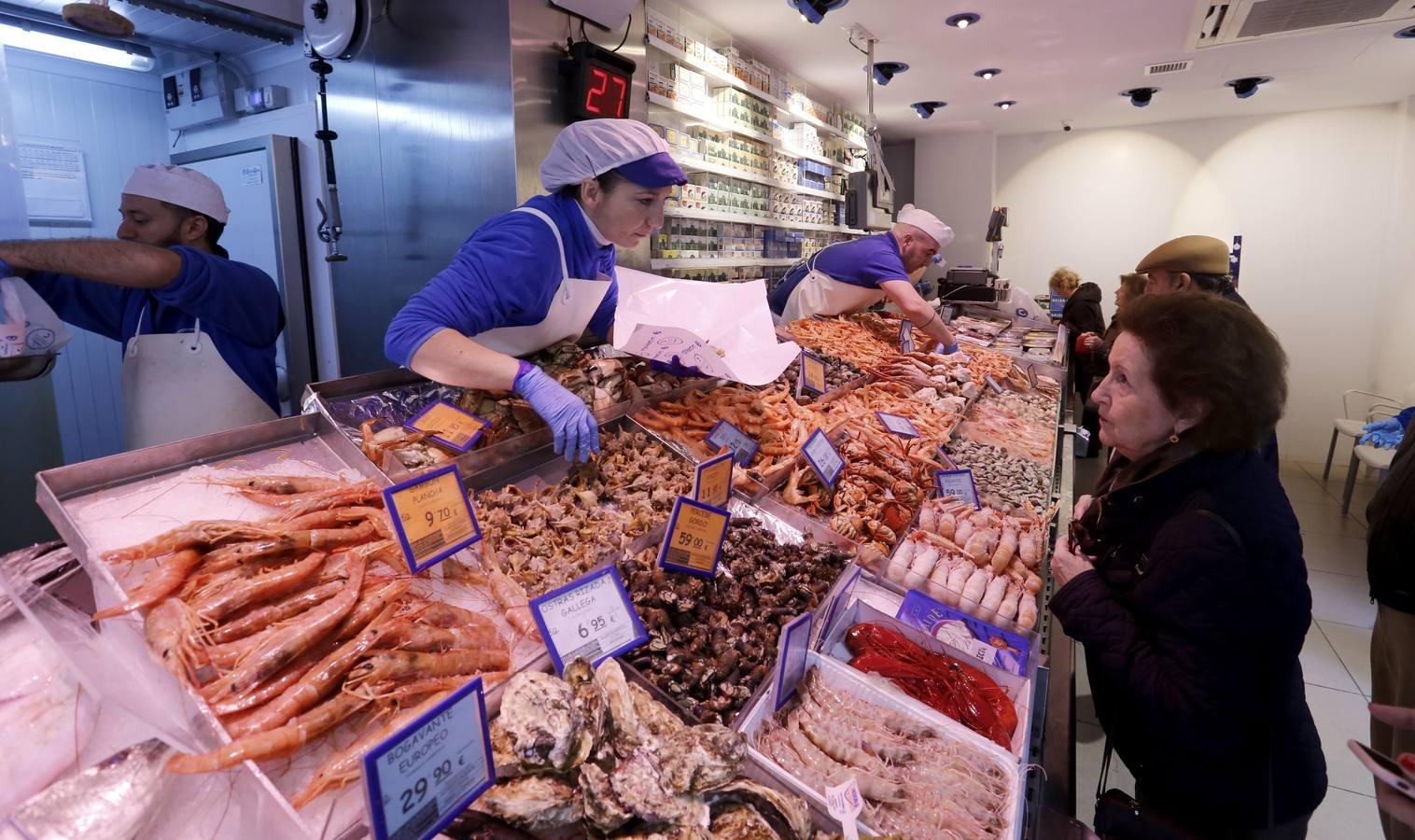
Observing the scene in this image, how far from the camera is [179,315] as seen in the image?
2.61 meters

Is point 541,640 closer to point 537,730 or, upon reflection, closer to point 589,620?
point 589,620

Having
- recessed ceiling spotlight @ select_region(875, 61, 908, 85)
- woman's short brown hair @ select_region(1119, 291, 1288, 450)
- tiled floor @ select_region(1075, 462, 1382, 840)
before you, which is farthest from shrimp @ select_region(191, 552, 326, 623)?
recessed ceiling spotlight @ select_region(875, 61, 908, 85)

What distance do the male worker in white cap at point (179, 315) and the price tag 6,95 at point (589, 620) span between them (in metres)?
2.05

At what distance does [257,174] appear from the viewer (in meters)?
4.36

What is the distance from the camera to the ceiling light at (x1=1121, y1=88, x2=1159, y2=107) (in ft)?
26.6

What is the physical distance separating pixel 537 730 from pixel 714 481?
98cm

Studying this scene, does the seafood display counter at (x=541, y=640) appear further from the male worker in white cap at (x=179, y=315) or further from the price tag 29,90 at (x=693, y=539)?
the male worker in white cap at (x=179, y=315)

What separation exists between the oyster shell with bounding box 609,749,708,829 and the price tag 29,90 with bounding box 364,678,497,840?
19cm

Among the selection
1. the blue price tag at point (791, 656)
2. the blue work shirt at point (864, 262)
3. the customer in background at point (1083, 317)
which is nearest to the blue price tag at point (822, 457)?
the blue price tag at point (791, 656)

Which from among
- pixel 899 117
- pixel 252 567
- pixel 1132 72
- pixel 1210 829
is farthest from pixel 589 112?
pixel 899 117

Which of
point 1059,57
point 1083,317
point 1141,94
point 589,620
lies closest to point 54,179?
point 589,620

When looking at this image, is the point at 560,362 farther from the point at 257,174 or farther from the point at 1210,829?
the point at 257,174

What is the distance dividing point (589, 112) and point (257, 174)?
2248 millimetres

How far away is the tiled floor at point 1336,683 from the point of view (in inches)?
116
